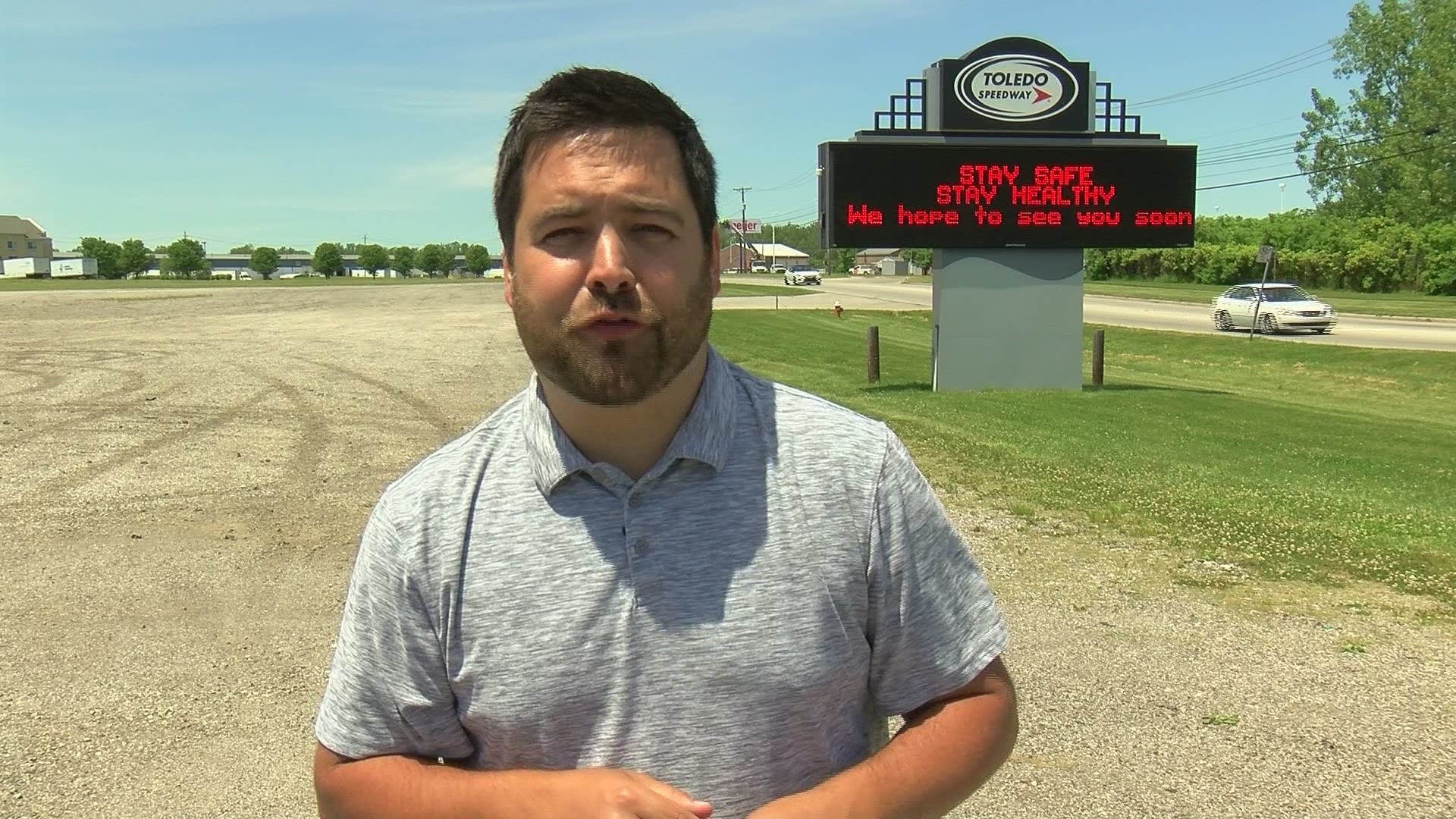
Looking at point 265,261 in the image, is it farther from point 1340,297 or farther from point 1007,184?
point 1007,184

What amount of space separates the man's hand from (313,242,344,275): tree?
13876 cm

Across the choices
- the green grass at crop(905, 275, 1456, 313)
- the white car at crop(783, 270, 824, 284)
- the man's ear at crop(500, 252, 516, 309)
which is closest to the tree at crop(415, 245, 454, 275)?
the white car at crop(783, 270, 824, 284)

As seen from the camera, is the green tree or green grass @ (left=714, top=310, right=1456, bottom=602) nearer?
green grass @ (left=714, top=310, right=1456, bottom=602)

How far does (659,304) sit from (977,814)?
2.95m

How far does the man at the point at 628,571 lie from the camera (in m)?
1.62

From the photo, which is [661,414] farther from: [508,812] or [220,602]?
[220,602]

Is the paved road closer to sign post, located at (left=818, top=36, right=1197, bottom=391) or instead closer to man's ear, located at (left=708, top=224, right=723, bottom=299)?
sign post, located at (left=818, top=36, right=1197, bottom=391)

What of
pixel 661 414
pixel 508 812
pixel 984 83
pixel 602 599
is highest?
pixel 984 83

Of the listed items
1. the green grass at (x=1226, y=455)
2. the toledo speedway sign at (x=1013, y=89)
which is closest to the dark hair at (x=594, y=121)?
the green grass at (x=1226, y=455)

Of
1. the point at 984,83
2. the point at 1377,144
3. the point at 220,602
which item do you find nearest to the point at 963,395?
the point at 984,83

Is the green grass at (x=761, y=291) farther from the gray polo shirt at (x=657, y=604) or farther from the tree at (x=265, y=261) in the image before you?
the tree at (x=265, y=261)

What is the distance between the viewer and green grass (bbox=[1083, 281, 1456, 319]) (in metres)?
39.6

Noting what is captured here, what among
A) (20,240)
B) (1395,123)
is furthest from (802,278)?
(20,240)

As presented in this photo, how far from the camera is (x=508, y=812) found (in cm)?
162
